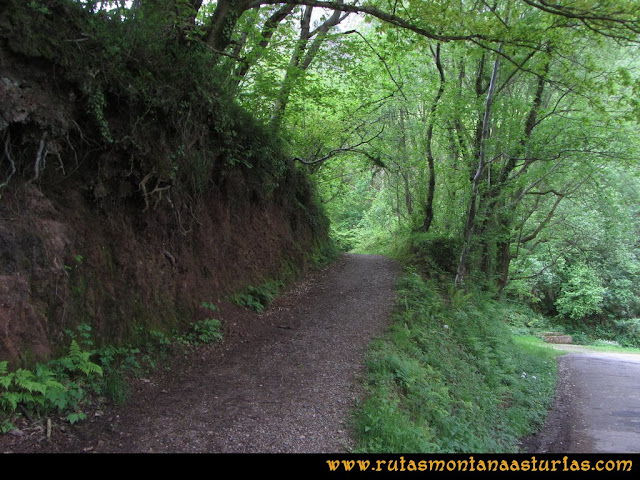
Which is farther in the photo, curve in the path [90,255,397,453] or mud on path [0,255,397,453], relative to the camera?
curve in the path [90,255,397,453]

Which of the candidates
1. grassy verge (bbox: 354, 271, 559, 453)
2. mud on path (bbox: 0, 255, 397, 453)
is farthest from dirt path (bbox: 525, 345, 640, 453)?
mud on path (bbox: 0, 255, 397, 453)

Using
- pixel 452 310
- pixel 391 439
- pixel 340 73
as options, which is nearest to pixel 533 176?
pixel 452 310

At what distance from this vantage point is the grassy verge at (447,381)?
5.05 metres

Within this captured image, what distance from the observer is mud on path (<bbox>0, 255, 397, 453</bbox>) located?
3842 mm

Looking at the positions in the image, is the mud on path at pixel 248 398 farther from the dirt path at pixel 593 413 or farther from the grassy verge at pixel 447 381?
the dirt path at pixel 593 413

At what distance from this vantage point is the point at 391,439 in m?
4.48

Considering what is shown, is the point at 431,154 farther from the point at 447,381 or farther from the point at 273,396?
the point at 273,396

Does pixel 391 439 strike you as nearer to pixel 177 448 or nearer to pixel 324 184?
pixel 177 448

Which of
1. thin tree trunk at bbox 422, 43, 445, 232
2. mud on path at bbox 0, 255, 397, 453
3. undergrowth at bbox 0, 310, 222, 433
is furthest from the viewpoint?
thin tree trunk at bbox 422, 43, 445, 232

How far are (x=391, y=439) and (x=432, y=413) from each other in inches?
76.1

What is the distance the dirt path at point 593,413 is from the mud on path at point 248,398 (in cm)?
425

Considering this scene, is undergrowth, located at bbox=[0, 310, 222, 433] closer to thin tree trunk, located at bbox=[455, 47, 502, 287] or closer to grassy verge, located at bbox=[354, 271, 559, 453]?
grassy verge, located at bbox=[354, 271, 559, 453]

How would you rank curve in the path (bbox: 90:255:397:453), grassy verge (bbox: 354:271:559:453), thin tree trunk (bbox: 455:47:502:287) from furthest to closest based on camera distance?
thin tree trunk (bbox: 455:47:502:287) < grassy verge (bbox: 354:271:559:453) < curve in the path (bbox: 90:255:397:453)

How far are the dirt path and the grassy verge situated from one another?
0.39 m
